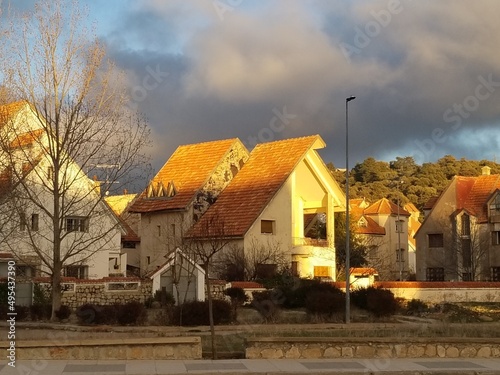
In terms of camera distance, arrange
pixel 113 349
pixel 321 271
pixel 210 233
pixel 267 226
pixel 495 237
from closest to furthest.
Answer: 1. pixel 113 349
2. pixel 210 233
3. pixel 267 226
4. pixel 321 271
5. pixel 495 237

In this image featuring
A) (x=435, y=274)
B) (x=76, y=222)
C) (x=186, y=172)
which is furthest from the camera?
(x=435, y=274)

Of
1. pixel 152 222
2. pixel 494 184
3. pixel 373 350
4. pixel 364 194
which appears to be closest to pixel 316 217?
pixel 152 222

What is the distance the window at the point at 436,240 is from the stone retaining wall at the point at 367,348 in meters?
51.2

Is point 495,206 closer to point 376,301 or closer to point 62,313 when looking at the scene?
point 376,301

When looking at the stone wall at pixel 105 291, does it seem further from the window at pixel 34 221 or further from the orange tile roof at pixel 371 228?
the orange tile roof at pixel 371 228

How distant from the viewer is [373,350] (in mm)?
19109

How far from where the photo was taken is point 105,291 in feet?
124

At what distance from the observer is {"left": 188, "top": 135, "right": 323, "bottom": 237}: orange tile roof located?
163 feet

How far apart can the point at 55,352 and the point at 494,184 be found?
5571 centimetres

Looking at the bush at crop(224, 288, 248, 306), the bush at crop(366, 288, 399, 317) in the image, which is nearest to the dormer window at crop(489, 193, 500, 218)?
the bush at crop(366, 288, 399, 317)

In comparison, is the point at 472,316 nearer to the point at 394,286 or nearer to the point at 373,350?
the point at 394,286

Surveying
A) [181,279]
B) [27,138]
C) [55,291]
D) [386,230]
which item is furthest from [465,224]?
[27,138]

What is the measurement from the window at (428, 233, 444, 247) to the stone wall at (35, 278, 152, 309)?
3770cm

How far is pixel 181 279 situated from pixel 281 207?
14.7 metres
